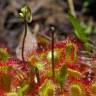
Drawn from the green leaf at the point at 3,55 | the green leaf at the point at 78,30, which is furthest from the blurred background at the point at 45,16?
the green leaf at the point at 3,55

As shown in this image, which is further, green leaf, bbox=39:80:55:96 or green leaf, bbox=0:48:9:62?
green leaf, bbox=0:48:9:62

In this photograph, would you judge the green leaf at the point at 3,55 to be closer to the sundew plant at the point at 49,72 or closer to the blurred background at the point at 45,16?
the sundew plant at the point at 49,72

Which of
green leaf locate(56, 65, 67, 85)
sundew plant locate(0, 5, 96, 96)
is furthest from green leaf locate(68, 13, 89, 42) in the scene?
green leaf locate(56, 65, 67, 85)

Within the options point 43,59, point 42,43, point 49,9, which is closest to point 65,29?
point 49,9

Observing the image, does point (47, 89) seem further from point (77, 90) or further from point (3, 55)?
point (3, 55)

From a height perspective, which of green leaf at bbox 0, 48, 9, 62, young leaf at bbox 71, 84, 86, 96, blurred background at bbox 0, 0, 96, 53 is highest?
blurred background at bbox 0, 0, 96, 53

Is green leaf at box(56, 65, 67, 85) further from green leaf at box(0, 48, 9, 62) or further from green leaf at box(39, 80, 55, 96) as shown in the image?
green leaf at box(0, 48, 9, 62)

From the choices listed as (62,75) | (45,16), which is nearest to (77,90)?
(62,75)
